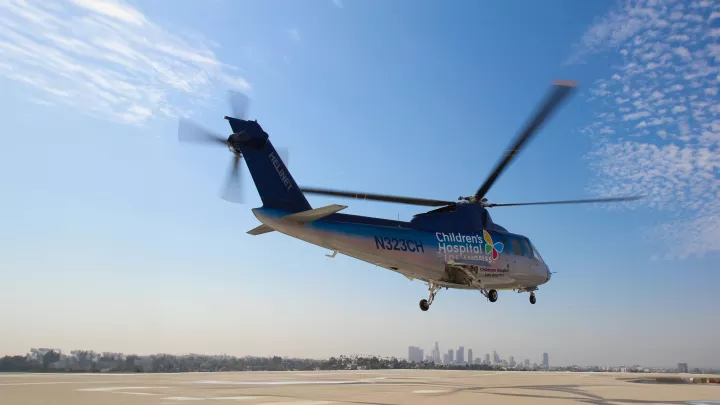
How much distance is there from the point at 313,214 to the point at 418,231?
21.0 ft

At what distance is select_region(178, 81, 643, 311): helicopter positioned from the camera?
72.2 feet

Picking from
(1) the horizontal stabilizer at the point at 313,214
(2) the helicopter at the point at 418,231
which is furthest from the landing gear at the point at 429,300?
(1) the horizontal stabilizer at the point at 313,214

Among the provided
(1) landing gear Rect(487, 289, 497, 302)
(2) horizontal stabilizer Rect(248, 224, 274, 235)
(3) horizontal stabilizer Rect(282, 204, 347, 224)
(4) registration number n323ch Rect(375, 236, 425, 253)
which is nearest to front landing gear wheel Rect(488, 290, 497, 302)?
(1) landing gear Rect(487, 289, 497, 302)

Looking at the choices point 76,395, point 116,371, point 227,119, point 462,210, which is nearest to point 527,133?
point 462,210

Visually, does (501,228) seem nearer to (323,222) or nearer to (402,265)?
(402,265)

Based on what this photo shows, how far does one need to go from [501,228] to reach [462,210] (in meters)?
3.59

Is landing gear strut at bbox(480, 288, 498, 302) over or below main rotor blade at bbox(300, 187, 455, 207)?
below

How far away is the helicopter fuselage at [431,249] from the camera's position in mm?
22178

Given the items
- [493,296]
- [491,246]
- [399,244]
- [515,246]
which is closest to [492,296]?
[493,296]

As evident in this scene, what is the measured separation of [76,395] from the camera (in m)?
15.6

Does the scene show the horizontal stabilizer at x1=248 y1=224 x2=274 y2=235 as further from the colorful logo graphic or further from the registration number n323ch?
the colorful logo graphic

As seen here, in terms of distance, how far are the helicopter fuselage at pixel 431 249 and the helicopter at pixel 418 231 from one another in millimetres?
43

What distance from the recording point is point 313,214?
827 inches

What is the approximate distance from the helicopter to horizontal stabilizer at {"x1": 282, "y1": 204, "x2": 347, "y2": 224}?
0.14 feet
